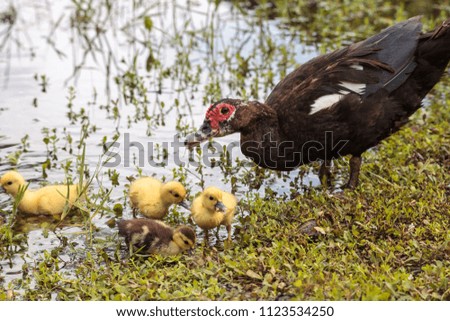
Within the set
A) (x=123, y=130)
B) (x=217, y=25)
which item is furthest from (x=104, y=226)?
(x=217, y=25)

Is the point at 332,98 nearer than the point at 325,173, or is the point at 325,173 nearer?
the point at 332,98

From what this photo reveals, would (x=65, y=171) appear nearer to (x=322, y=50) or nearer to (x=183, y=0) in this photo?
(x=322, y=50)

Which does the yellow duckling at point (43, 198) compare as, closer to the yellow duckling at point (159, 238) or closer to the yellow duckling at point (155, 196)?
the yellow duckling at point (155, 196)

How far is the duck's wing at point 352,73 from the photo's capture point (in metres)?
6.59

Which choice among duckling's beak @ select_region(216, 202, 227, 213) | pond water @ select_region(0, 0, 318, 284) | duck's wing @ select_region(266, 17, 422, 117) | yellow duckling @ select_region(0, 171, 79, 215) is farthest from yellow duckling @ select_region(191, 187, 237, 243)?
yellow duckling @ select_region(0, 171, 79, 215)

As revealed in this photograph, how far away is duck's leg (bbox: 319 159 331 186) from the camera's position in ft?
23.1

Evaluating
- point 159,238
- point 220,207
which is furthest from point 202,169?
point 159,238

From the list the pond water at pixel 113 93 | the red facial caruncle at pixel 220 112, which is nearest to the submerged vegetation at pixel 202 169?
the pond water at pixel 113 93

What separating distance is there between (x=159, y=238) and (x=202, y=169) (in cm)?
215

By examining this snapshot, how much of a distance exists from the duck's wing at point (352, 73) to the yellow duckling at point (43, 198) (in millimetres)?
1915

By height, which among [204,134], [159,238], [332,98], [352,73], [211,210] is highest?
[352,73]

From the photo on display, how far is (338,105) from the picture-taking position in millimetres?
6559

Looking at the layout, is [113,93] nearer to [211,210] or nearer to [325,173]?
[325,173]

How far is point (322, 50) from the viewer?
10.1m
